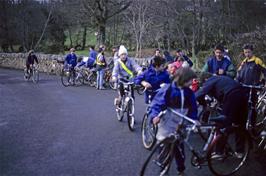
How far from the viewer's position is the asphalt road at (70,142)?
22.1 feet

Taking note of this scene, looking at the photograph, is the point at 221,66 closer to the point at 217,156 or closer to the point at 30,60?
the point at 217,156

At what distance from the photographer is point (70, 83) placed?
20875 millimetres

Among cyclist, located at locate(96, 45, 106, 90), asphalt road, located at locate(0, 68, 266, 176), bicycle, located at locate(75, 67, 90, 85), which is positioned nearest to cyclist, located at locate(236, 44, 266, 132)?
asphalt road, located at locate(0, 68, 266, 176)

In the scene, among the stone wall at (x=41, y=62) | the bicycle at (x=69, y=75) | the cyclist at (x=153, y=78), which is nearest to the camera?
the cyclist at (x=153, y=78)

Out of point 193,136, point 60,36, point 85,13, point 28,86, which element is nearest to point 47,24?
point 60,36

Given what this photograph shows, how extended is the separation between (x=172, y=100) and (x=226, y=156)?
1.44 metres

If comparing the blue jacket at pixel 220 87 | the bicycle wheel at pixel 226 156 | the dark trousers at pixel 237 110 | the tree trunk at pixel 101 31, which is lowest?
the bicycle wheel at pixel 226 156

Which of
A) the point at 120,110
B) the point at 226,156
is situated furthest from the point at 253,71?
the point at 120,110

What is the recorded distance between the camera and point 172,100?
5688mm

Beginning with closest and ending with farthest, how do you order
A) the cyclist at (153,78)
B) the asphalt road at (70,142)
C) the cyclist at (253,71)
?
1. the asphalt road at (70,142)
2. the cyclist at (153,78)
3. the cyclist at (253,71)

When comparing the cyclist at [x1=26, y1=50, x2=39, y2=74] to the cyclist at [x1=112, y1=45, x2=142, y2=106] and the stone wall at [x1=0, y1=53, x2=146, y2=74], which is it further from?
the cyclist at [x1=112, y1=45, x2=142, y2=106]

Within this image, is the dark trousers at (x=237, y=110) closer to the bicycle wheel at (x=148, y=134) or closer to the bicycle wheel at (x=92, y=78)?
the bicycle wheel at (x=148, y=134)

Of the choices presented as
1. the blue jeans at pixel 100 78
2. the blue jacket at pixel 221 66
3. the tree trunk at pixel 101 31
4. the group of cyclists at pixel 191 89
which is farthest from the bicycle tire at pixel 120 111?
the tree trunk at pixel 101 31

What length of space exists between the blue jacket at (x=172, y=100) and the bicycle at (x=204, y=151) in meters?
0.09
